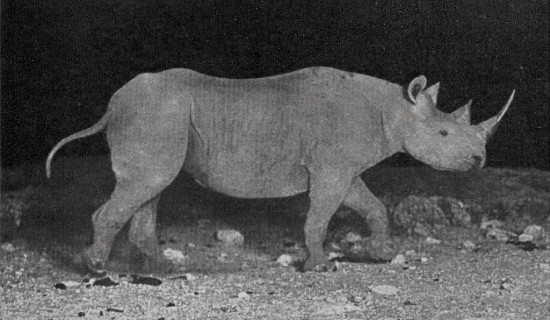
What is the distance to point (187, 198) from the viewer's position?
3.74 metres

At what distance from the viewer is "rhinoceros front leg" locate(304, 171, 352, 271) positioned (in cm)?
345

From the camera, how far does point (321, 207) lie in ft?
11.4

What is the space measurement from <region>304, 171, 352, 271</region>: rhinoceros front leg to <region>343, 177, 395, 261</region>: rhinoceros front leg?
145mm

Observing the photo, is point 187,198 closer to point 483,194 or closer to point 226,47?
point 226,47

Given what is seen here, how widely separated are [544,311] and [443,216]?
903 mm

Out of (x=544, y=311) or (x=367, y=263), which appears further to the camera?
(x=367, y=263)

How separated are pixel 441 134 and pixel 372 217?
37 cm

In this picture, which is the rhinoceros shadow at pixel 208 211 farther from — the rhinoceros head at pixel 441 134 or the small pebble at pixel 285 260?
the rhinoceros head at pixel 441 134

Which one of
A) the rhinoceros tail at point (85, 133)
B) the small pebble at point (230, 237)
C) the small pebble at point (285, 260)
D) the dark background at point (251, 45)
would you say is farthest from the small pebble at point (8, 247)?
the small pebble at point (285, 260)

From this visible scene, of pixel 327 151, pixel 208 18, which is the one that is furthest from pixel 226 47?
pixel 327 151

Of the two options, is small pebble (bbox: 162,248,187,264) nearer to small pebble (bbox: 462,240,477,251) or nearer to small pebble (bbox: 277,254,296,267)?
small pebble (bbox: 277,254,296,267)

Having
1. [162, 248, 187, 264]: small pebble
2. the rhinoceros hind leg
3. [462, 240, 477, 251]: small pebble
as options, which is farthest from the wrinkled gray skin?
[462, 240, 477, 251]: small pebble

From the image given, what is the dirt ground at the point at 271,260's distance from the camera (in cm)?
305

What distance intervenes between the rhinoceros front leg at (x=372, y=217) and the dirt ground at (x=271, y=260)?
60mm
